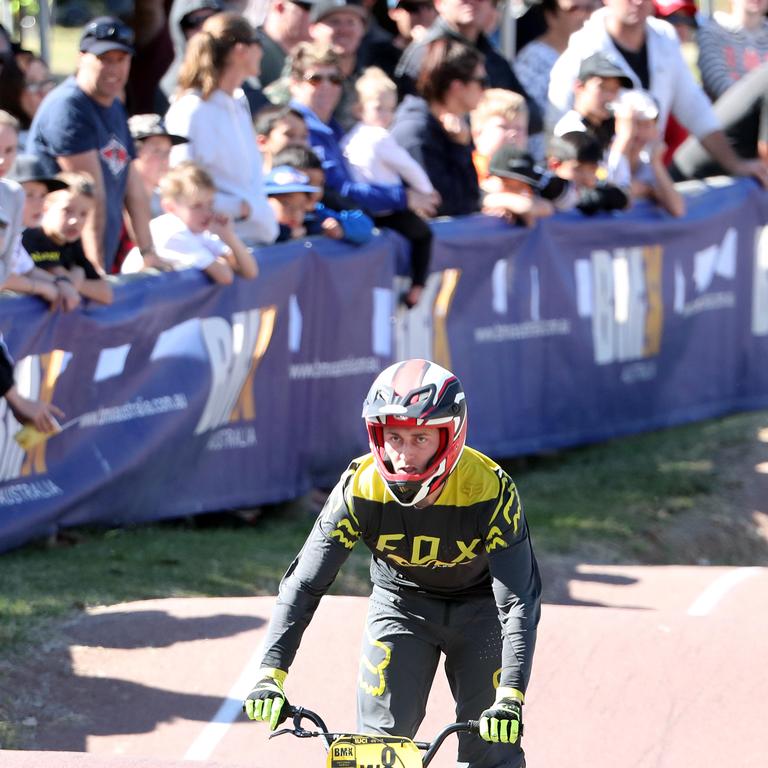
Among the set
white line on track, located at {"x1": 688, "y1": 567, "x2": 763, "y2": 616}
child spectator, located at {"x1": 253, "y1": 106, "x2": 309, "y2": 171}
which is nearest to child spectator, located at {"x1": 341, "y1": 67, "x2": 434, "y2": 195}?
child spectator, located at {"x1": 253, "y1": 106, "x2": 309, "y2": 171}

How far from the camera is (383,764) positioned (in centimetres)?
392

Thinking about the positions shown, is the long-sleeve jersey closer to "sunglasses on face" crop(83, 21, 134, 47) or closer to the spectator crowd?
the spectator crowd

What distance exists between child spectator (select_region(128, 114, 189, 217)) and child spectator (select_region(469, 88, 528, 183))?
238cm

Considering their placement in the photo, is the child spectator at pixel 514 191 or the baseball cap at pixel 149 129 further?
the child spectator at pixel 514 191

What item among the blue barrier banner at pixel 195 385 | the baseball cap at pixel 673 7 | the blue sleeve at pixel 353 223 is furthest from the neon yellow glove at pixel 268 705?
the baseball cap at pixel 673 7

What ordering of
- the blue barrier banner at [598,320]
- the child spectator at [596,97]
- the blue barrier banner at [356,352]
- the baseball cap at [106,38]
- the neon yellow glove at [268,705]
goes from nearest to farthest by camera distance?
the neon yellow glove at [268,705]
the blue barrier banner at [356,352]
the baseball cap at [106,38]
the blue barrier banner at [598,320]
the child spectator at [596,97]

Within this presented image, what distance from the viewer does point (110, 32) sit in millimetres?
8211

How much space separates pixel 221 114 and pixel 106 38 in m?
0.80

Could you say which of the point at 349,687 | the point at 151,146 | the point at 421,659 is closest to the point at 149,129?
the point at 151,146

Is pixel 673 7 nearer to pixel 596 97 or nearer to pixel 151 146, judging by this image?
pixel 596 97

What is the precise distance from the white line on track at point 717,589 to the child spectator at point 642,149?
3738mm

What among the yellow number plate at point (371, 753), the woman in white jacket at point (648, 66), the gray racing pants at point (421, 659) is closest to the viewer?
the yellow number plate at point (371, 753)

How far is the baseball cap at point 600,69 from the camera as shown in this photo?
35.3 feet

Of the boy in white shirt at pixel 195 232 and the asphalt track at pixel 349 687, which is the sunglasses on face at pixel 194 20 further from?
the asphalt track at pixel 349 687
